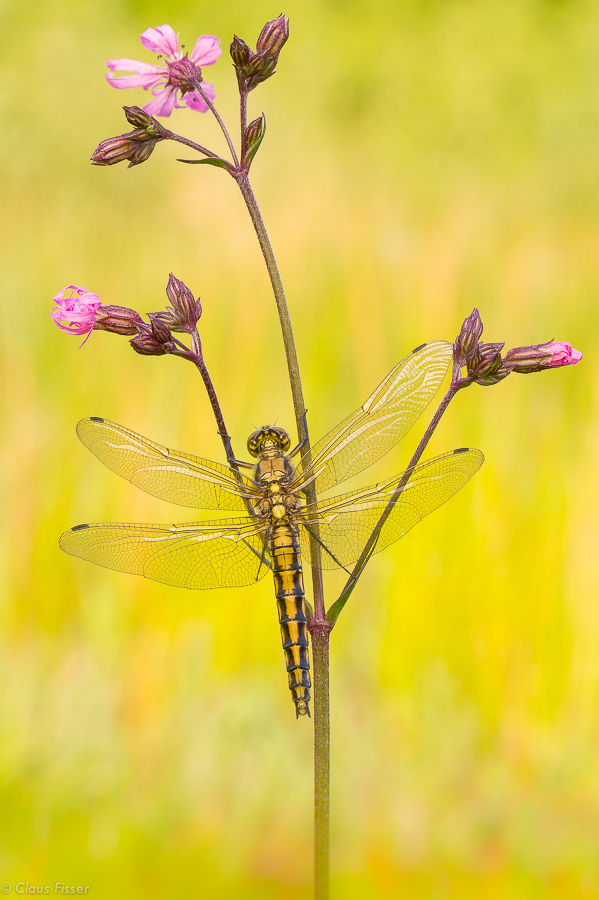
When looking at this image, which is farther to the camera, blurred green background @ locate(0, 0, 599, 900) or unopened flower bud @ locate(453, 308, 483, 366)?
blurred green background @ locate(0, 0, 599, 900)

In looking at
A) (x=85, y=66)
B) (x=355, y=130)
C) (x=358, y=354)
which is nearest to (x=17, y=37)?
(x=85, y=66)

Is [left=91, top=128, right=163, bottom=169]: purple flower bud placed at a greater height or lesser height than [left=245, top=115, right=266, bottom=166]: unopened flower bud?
greater

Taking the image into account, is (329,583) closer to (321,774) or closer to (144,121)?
(321,774)

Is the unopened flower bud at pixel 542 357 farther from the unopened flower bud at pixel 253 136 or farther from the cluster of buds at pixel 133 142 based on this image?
the cluster of buds at pixel 133 142

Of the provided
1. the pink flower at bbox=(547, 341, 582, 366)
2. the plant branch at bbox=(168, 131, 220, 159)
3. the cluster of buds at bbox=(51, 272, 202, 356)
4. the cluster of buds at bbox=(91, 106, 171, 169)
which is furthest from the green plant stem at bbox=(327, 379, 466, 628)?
the cluster of buds at bbox=(91, 106, 171, 169)

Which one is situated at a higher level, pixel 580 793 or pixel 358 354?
pixel 358 354

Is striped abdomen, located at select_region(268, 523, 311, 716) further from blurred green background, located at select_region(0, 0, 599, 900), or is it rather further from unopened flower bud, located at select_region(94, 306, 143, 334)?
blurred green background, located at select_region(0, 0, 599, 900)

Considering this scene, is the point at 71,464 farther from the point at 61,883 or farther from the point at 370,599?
the point at 61,883
